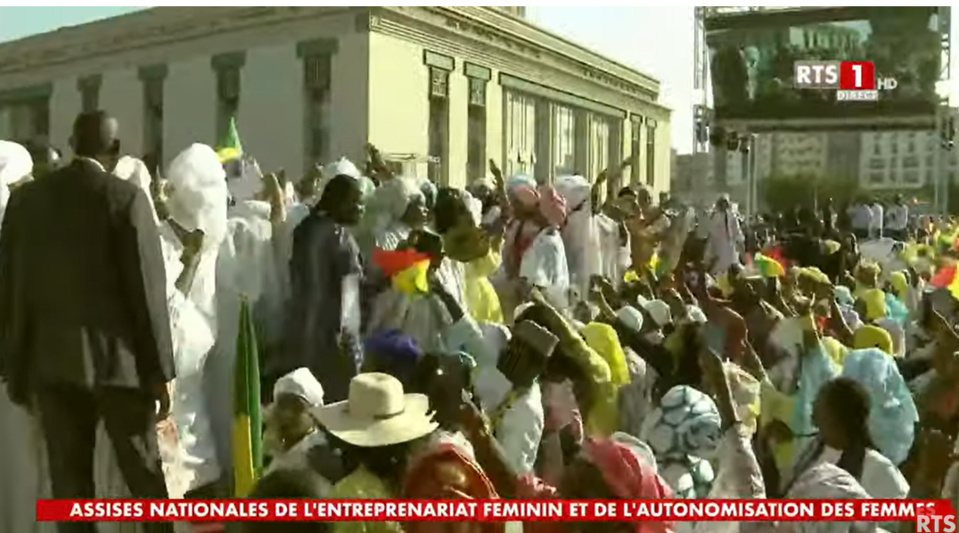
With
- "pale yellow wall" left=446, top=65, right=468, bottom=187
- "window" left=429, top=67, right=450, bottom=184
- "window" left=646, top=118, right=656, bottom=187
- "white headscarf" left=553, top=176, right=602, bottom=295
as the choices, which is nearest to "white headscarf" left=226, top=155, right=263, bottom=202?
"window" left=429, top=67, right=450, bottom=184

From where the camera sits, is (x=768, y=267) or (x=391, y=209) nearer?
(x=391, y=209)

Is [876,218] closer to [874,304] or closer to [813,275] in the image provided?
[874,304]

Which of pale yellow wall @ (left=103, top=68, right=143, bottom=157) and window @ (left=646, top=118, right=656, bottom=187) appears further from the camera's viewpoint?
window @ (left=646, top=118, right=656, bottom=187)

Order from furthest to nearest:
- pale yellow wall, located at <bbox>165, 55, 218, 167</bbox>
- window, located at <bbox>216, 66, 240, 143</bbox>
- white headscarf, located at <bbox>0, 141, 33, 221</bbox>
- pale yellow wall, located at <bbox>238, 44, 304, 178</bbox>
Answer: pale yellow wall, located at <bbox>238, 44, 304, 178</bbox> < window, located at <bbox>216, 66, 240, 143</bbox> < pale yellow wall, located at <bbox>165, 55, 218, 167</bbox> < white headscarf, located at <bbox>0, 141, 33, 221</bbox>

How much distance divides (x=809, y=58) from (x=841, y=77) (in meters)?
3.55

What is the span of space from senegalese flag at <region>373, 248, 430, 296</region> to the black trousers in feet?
4.31

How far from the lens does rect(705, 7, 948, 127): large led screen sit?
981cm

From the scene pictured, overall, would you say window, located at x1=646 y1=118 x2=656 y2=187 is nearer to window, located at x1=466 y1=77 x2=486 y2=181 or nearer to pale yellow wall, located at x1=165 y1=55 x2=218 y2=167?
window, located at x1=466 y1=77 x2=486 y2=181

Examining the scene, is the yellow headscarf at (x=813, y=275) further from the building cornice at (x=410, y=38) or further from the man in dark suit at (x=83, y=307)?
the man in dark suit at (x=83, y=307)

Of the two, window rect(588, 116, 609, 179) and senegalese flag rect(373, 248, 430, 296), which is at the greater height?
window rect(588, 116, 609, 179)

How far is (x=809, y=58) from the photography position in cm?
1318

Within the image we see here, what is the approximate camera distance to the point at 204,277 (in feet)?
12.8

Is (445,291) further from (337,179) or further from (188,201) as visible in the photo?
(188,201)

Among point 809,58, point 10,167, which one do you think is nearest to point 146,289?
point 10,167
